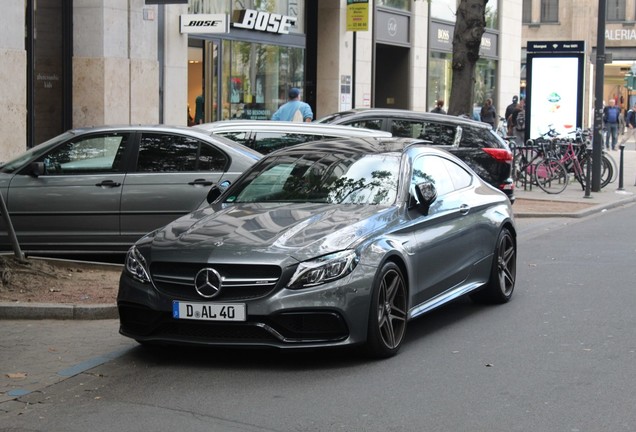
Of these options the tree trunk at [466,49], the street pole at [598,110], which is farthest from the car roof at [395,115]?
the street pole at [598,110]

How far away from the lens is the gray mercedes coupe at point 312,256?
7074 mm

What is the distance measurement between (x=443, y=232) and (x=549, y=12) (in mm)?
60881

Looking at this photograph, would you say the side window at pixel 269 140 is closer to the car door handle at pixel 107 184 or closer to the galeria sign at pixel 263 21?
the car door handle at pixel 107 184

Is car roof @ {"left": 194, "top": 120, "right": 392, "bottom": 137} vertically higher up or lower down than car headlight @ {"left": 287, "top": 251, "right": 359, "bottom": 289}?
higher up

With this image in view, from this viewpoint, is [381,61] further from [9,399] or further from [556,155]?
[9,399]

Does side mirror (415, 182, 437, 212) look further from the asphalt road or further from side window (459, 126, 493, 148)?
side window (459, 126, 493, 148)

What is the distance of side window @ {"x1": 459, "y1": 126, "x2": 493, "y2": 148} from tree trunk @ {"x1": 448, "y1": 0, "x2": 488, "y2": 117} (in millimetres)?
4337

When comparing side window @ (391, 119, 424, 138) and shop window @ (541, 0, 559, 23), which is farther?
shop window @ (541, 0, 559, 23)

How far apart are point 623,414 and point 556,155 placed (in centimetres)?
1862

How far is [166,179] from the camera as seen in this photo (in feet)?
38.3

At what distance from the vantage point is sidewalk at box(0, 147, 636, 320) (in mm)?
8953

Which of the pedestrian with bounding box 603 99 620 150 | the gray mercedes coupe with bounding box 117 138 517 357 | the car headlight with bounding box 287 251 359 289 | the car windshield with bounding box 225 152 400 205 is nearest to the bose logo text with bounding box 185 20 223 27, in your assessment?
the gray mercedes coupe with bounding box 117 138 517 357

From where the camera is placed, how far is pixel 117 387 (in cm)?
684

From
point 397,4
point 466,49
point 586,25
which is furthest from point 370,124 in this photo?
point 586,25
